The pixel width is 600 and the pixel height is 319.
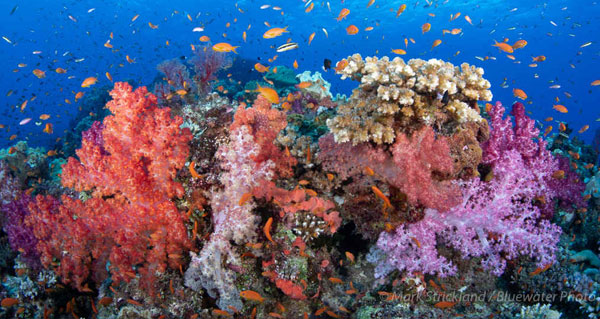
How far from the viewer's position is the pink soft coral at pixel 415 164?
3352mm

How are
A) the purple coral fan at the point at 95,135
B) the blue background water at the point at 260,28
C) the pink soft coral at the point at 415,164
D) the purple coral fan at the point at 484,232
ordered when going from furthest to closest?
the blue background water at the point at 260,28 < the purple coral fan at the point at 95,135 < the purple coral fan at the point at 484,232 < the pink soft coral at the point at 415,164

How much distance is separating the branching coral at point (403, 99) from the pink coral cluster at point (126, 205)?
8.11 ft

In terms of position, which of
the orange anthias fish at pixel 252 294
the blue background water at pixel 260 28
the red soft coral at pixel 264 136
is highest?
the red soft coral at pixel 264 136

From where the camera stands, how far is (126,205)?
3971 mm

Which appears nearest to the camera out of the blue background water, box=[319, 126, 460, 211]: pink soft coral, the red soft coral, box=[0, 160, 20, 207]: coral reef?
box=[319, 126, 460, 211]: pink soft coral

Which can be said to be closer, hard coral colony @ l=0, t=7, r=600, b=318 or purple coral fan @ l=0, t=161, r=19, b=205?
hard coral colony @ l=0, t=7, r=600, b=318

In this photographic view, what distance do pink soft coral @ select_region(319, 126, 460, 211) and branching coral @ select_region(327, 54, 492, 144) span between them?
7.0 inches

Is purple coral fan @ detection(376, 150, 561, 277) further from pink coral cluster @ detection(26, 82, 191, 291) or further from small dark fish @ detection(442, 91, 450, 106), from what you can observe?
pink coral cluster @ detection(26, 82, 191, 291)

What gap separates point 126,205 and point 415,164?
3967 mm

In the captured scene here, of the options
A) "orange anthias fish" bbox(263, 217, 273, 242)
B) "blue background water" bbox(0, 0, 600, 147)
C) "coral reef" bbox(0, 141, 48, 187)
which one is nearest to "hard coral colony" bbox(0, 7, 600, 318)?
"orange anthias fish" bbox(263, 217, 273, 242)

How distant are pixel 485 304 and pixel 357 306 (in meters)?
1.86

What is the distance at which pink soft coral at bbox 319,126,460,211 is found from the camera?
3.35m

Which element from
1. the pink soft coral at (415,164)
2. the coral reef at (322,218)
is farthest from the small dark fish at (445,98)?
the pink soft coral at (415,164)

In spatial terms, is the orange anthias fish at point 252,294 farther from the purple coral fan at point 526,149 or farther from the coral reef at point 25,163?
the coral reef at point 25,163
